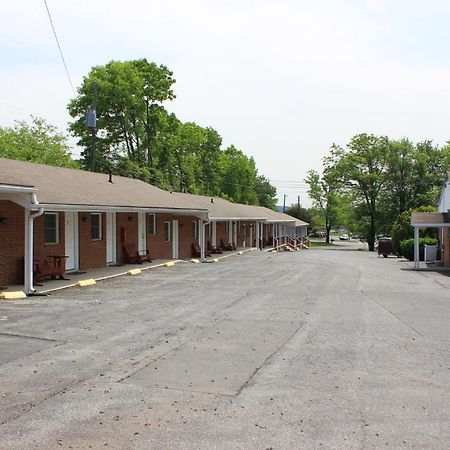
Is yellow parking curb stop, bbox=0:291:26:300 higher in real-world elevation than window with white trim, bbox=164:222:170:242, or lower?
lower

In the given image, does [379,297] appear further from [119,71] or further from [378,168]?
[378,168]

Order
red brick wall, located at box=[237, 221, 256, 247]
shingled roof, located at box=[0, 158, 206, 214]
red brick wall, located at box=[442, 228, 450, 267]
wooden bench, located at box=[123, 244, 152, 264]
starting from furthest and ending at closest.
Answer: red brick wall, located at box=[237, 221, 256, 247], red brick wall, located at box=[442, 228, 450, 267], wooden bench, located at box=[123, 244, 152, 264], shingled roof, located at box=[0, 158, 206, 214]

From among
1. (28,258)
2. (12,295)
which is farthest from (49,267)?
(12,295)

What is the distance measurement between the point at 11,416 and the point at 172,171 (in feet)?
164

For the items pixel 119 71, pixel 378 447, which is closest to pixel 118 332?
pixel 378 447

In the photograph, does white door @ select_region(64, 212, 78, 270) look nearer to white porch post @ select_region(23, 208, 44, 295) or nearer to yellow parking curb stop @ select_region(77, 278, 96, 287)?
yellow parking curb stop @ select_region(77, 278, 96, 287)

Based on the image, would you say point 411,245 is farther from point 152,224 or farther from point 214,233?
point 152,224

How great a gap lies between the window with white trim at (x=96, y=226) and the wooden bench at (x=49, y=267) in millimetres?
2454

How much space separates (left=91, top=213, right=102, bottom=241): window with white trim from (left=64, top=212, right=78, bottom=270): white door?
1.33 meters

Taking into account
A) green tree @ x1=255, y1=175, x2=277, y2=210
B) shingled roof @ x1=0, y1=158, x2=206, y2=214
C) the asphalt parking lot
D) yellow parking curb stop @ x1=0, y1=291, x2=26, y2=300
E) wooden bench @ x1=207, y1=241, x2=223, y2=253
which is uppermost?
green tree @ x1=255, y1=175, x2=277, y2=210

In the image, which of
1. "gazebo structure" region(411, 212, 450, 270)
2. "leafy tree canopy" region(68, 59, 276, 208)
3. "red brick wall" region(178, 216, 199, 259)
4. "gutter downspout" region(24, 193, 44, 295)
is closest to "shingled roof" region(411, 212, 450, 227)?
"gazebo structure" region(411, 212, 450, 270)

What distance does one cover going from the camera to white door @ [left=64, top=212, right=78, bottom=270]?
16.4 metres

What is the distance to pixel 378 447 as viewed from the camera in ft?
14.1

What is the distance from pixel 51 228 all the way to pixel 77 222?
1346 mm
